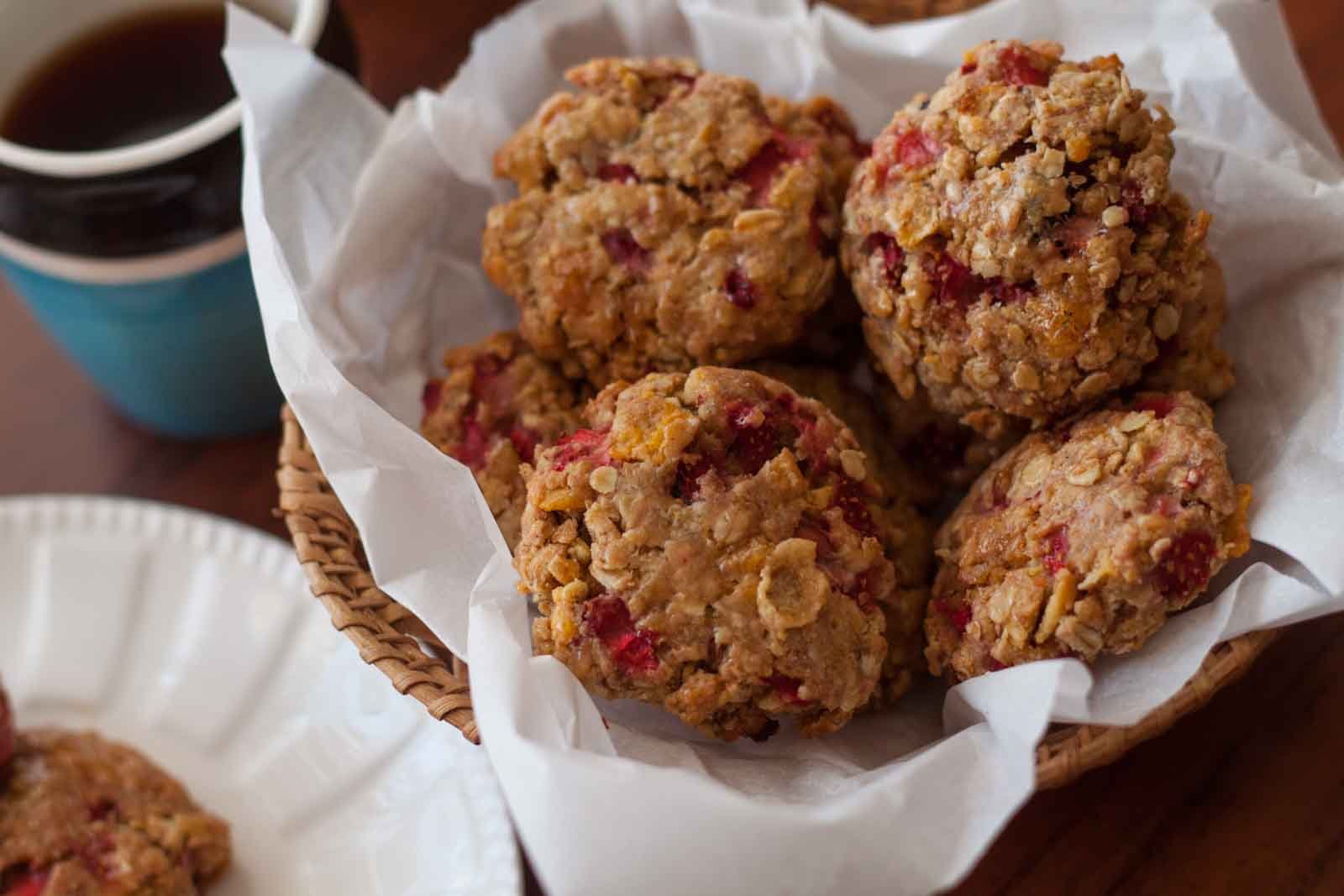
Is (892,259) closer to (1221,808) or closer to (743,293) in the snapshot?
(743,293)

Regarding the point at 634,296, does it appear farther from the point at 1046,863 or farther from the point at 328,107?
the point at 1046,863

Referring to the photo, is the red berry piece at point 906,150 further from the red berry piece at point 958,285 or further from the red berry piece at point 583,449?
the red berry piece at point 583,449

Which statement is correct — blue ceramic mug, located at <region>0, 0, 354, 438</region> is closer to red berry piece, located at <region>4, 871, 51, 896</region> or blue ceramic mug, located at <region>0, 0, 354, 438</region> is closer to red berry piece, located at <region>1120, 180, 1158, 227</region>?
red berry piece, located at <region>4, 871, 51, 896</region>

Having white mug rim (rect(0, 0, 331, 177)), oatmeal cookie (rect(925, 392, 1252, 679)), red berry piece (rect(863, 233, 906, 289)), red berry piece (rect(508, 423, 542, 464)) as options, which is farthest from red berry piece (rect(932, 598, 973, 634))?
white mug rim (rect(0, 0, 331, 177))

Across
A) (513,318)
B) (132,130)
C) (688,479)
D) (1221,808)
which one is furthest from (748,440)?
(132,130)

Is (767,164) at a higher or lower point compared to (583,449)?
higher

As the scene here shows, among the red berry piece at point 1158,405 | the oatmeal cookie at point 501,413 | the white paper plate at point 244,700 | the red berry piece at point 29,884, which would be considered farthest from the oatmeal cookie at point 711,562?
the red berry piece at point 29,884
